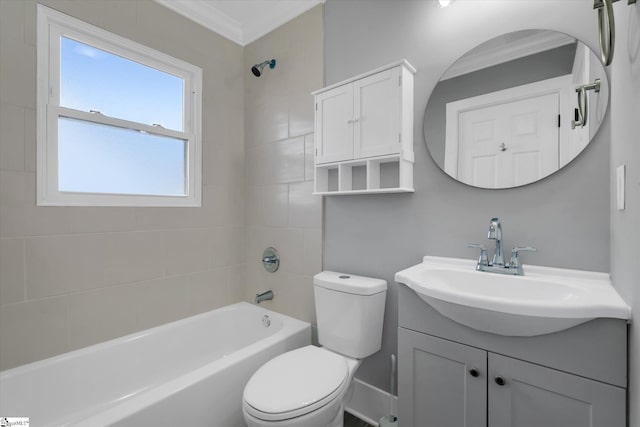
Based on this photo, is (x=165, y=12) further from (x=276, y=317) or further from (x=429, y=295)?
(x=429, y=295)

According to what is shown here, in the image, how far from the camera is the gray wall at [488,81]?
4.06ft

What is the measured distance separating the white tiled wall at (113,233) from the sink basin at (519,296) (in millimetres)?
1328

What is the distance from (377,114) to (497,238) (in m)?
0.84

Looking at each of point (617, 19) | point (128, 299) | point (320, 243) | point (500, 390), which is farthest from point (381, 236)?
point (128, 299)

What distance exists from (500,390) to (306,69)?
81.1 inches

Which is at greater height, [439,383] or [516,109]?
[516,109]

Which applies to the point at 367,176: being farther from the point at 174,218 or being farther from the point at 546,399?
the point at 174,218

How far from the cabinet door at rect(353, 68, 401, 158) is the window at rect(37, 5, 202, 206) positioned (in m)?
1.26

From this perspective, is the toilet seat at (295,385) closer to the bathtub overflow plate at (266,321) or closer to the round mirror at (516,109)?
the bathtub overflow plate at (266,321)

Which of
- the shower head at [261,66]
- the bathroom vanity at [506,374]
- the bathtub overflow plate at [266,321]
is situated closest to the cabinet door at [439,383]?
the bathroom vanity at [506,374]

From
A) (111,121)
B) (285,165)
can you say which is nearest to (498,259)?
(285,165)

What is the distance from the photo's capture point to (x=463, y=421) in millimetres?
1074

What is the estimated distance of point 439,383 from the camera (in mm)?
1133

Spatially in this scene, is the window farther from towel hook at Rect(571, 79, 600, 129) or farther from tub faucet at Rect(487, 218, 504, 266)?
towel hook at Rect(571, 79, 600, 129)
